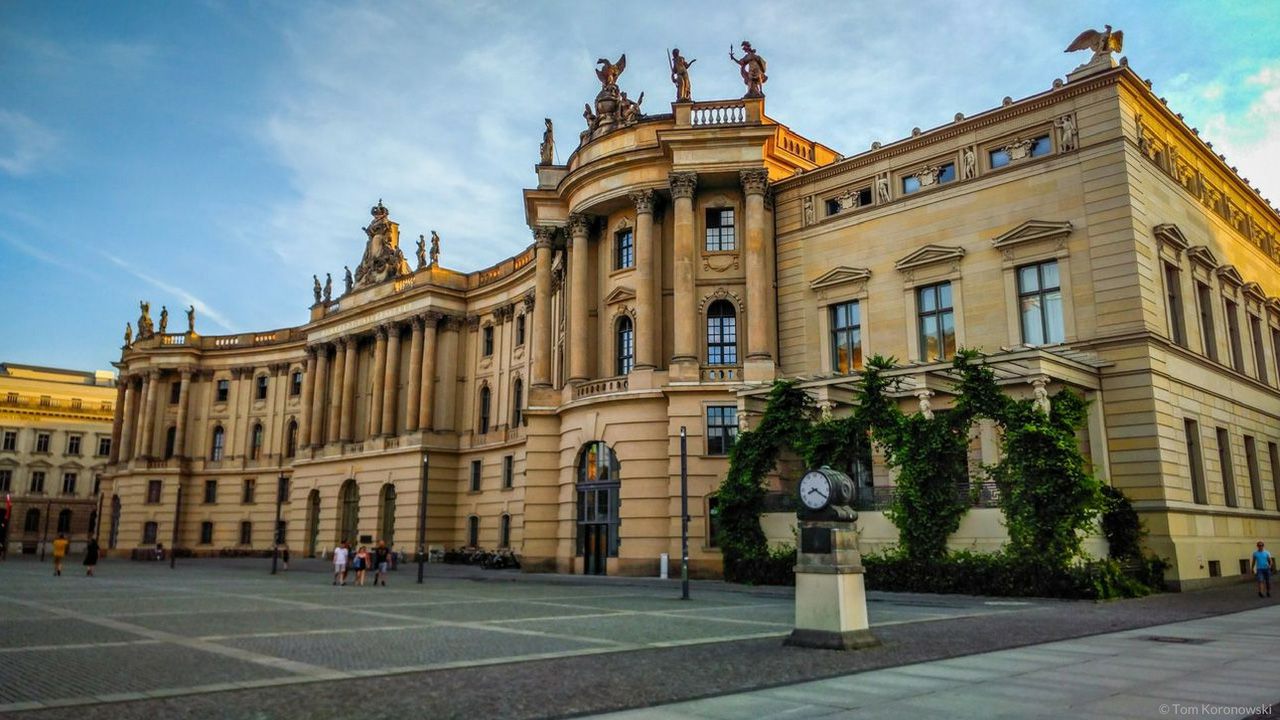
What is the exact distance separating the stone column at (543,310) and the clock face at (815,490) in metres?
30.7

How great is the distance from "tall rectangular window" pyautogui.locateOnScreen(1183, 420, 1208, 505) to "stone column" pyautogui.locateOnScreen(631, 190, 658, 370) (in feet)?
68.3

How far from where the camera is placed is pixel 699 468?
3822 cm

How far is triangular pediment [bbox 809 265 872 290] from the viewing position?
3872 cm

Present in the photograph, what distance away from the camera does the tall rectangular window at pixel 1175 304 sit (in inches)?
1330

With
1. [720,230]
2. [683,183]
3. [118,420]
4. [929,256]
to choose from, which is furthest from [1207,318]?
[118,420]

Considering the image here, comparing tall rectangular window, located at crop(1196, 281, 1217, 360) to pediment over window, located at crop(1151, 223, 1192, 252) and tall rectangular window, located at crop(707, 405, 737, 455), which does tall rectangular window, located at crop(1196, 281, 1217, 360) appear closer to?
pediment over window, located at crop(1151, 223, 1192, 252)

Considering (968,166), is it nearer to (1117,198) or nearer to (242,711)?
(1117,198)

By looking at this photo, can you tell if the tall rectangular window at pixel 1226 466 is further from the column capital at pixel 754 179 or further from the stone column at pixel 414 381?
the stone column at pixel 414 381

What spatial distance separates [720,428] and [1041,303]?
13388 millimetres

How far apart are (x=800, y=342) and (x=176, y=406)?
67.6m

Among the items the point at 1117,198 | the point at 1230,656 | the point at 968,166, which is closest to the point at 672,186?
the point at 968,166

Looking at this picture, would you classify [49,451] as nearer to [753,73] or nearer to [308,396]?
[308,396]

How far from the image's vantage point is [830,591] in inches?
599

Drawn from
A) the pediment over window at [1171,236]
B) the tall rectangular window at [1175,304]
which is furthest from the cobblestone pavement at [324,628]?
the pediment over window at [1171,236]
